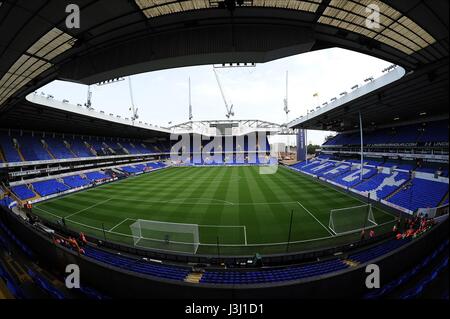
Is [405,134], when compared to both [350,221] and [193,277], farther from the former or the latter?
[193,277]

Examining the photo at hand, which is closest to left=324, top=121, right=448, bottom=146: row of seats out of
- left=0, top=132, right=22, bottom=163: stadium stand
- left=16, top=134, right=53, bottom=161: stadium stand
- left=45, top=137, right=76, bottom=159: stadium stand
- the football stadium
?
the football stadium

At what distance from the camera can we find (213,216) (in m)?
19.5

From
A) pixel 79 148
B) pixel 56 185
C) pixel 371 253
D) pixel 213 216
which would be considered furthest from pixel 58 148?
pixel 371 253

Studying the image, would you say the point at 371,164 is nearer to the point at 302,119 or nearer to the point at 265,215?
the point at 265,215

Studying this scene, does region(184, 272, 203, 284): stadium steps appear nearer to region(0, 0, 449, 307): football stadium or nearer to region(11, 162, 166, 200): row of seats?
region(0, 0, 449, 307): football stadium

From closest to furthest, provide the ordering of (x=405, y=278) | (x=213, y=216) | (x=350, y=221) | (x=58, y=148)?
(x=405, y=278)
(x=350, y=221)
(x=213, y=216)
(x=58, y=148)

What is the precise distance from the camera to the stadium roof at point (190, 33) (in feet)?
21.5

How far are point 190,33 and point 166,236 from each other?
A: 476 inches

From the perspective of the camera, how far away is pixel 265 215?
63.5ft

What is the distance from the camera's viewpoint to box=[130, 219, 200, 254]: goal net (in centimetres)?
1375

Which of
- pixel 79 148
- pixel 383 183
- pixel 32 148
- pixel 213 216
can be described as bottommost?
pixel 213 216

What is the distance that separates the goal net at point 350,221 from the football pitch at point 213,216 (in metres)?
0.44

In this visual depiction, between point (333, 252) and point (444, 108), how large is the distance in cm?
1156

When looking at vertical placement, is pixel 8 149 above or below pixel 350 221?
above
